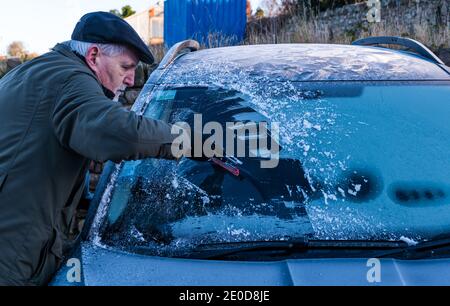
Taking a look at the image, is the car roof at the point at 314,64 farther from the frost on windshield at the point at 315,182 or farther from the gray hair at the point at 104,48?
the gray hair at the point at 104,48

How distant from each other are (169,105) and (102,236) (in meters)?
0.70

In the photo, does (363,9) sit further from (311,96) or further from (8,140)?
(8,140)

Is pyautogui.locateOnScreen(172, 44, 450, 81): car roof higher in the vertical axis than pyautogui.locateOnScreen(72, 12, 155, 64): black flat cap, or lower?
lower

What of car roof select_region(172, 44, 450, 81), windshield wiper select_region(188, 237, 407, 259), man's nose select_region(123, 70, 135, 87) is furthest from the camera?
car roof select_region(172, 44, 450, 81)

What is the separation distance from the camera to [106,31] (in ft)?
5.81

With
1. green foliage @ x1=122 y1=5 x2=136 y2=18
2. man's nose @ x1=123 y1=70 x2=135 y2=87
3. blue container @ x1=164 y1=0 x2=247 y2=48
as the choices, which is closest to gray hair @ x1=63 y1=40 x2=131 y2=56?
man's nose @ x1=123 y1=70 x2=135 y2=87

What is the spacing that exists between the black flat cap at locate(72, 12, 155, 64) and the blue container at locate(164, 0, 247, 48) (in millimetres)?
5887

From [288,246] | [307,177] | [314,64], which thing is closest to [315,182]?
[307,177]

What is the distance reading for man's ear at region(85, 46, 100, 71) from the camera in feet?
5.97

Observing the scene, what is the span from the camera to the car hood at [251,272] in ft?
4.77

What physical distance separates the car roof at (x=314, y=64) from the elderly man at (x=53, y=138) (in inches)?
26.7

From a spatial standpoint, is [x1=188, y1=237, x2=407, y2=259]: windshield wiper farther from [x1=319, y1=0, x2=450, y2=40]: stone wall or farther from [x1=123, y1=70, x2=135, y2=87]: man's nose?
[x1=319, y1=0, x2=450, y2=40]: stone wall

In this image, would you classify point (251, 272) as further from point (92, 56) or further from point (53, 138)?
point (92, 56)
